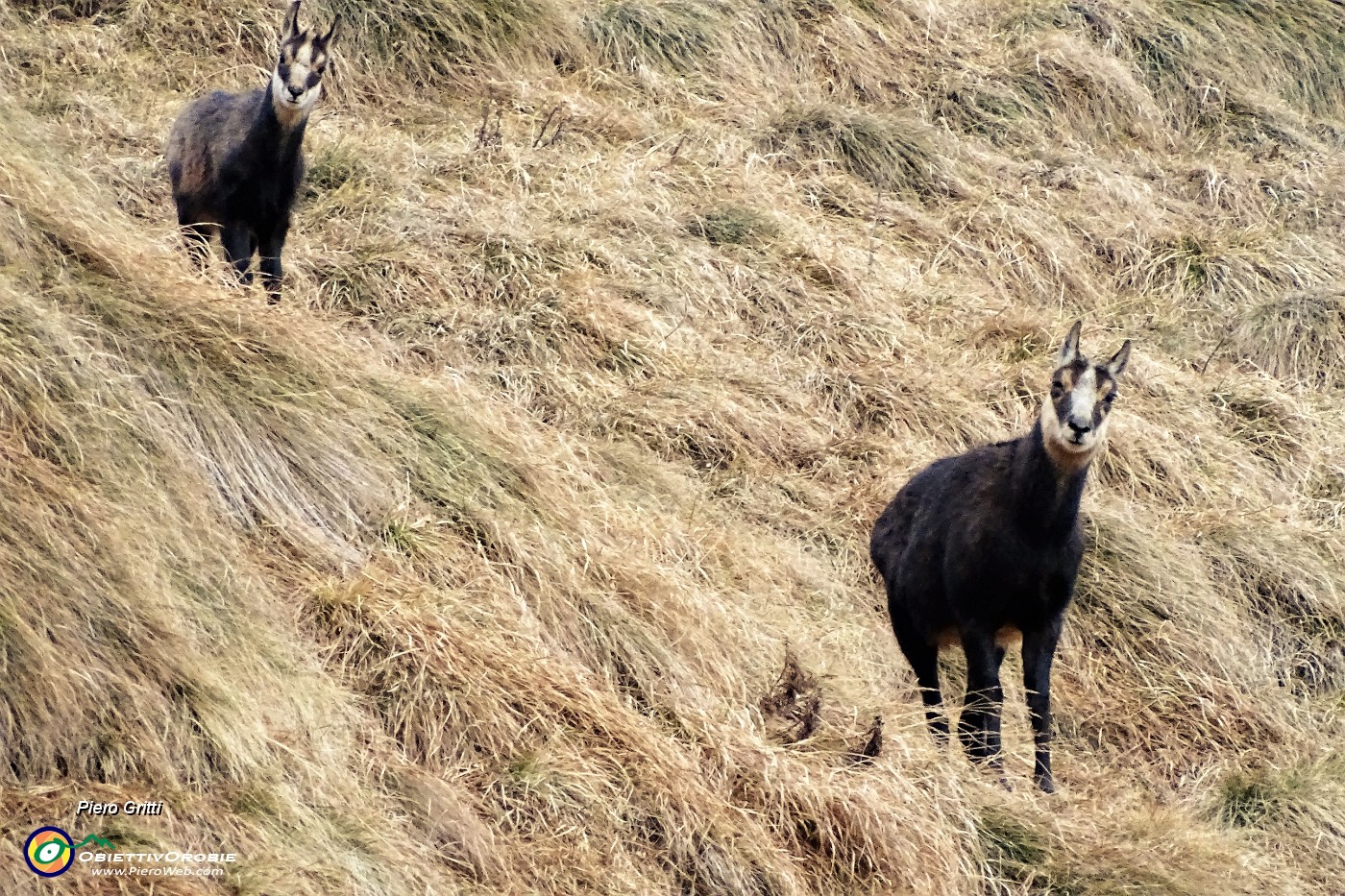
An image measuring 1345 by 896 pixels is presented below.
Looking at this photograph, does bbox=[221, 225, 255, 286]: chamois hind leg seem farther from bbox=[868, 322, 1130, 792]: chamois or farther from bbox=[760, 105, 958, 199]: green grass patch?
bbox=[760, 105, 958, 199]: green grass patch

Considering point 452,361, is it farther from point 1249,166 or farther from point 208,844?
point 1249,166

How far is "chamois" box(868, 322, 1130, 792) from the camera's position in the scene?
20.6 feet

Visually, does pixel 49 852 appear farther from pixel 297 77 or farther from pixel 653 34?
pixel 653 34

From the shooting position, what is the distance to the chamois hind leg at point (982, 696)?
6242 mm

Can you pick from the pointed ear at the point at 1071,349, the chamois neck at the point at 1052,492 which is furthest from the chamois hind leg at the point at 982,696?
the pointed ear at the point at 1071,349

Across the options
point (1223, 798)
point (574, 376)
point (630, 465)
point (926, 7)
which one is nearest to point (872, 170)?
point (926, 7)

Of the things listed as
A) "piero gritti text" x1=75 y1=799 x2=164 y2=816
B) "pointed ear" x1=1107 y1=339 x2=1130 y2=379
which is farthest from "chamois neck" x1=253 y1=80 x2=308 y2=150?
"piero gritti text" x1=75 y1=799 x2=164 y2=816

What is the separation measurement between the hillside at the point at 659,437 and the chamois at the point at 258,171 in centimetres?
34

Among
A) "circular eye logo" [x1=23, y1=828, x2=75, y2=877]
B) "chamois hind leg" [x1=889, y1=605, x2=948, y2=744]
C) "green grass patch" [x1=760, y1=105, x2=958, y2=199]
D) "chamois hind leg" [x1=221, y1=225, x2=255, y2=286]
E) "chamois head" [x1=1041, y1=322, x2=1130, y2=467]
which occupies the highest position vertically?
"chamois head" [x1=1041, y1=322, x2=1130, y2=467]

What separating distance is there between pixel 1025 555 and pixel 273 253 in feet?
13.3

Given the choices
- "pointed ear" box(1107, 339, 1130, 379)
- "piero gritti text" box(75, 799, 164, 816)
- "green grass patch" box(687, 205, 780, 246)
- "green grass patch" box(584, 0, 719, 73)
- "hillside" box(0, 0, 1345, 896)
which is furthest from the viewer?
"green grass patch" box(584, 0, 719, 73)

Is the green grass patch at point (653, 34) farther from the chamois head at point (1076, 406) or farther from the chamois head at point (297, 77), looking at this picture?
the chamois head at point (1076, 406)

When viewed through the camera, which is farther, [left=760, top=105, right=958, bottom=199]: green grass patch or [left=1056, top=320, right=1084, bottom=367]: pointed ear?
[left=760, top=105, right=958, bottom=199]: green grass patch

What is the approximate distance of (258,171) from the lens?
325 inches
